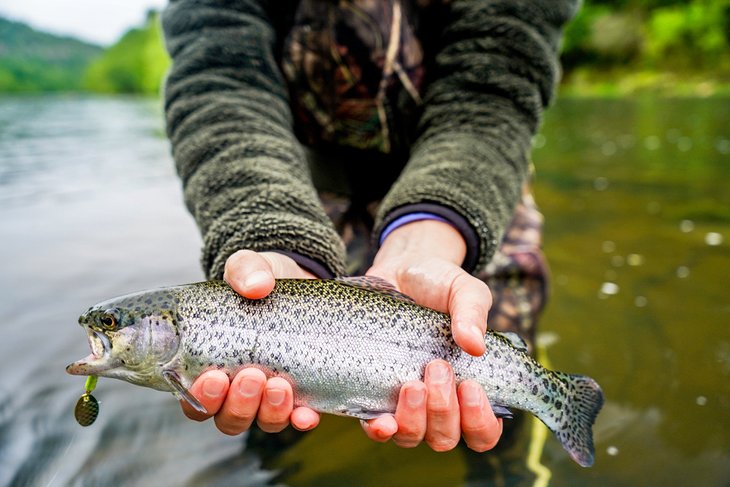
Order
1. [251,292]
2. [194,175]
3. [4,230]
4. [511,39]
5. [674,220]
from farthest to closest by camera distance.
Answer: [4,230] → [674,220] → [511,39] → [194,175] → [251,292]

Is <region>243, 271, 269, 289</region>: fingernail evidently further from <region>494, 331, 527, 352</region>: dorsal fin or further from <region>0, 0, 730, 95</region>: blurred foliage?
<region>0, 0, 730, 95</region>: blurred foliage

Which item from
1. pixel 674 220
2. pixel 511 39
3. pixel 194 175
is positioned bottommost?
pixel 674 220

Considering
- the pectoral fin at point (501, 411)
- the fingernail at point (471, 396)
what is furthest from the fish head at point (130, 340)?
the pectoral fin at point (501, 411)

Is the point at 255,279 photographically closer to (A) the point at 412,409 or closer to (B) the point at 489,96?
(A) the point at 412,409

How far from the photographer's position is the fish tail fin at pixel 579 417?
80.4 inches

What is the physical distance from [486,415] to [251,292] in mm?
863

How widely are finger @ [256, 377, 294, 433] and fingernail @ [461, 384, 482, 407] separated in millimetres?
566

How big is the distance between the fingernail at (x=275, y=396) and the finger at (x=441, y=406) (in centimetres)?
47

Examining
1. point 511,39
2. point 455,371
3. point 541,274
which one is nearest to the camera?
point 455,371

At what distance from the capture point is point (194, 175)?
8.21ft

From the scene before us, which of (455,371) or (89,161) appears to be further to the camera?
(89,161)

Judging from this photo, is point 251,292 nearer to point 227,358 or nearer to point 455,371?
point 227,358

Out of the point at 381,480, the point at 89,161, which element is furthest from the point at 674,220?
the point at 89,161

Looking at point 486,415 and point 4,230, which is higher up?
point 486,415
